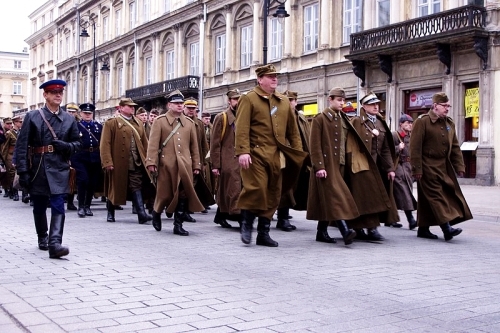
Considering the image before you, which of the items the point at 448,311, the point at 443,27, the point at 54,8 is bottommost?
the point at 448,311

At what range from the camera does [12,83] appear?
350ft

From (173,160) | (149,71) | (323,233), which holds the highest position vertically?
(149,71)

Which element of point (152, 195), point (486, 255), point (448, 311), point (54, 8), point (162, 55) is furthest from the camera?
point (54, 8)

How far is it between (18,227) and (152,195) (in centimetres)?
248

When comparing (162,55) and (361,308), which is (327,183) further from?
(162,55)

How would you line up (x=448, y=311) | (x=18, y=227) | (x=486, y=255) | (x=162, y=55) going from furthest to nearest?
(x=162, y=55) < (x=18, y=227) < (x=486, y=255) < (x=448, y=311)

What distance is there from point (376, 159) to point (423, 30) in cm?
1660

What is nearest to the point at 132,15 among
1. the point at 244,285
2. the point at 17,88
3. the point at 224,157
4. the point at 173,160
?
the point at 224,157

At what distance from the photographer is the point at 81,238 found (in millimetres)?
9875

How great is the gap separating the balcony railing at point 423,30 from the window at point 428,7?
3.72 feet

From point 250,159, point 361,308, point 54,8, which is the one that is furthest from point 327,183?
point 54,8

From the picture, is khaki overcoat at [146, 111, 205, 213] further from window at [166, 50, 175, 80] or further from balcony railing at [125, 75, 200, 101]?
window at [166, 50, 175, 80]

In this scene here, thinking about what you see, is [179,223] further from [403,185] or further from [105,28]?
[105,28]

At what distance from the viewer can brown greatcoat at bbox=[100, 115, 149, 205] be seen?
Result: 1258cm
